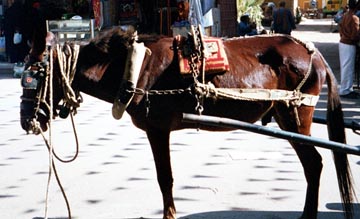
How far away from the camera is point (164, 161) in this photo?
14.9 feet

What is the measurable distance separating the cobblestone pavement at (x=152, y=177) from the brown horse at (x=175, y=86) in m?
0.66

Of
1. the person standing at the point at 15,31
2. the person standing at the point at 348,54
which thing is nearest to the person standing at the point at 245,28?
the person standing at the point at 348,54

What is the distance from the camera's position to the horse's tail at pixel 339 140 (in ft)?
15.3

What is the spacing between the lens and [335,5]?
172 ft

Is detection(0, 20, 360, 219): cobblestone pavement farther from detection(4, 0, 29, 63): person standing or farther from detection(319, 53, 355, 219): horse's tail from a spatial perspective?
detection(4, 0, 29, 63): person standing

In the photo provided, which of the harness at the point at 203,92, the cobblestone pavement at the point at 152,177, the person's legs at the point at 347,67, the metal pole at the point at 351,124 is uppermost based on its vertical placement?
the harness at the point at 203,92

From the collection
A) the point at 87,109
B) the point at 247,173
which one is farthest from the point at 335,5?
the point at 247,173

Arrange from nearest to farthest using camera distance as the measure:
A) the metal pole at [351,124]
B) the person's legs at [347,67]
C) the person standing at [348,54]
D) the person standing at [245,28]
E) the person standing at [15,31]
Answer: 1. the metal pole at [351,124]
2. the person standing at [348,54]
3. the person's legs at [347,67]
4. the person standing at [15,31]
5. the person standing at [245,28]

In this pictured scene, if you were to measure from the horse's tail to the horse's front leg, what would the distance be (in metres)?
1.33

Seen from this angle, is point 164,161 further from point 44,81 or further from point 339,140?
point 339,140

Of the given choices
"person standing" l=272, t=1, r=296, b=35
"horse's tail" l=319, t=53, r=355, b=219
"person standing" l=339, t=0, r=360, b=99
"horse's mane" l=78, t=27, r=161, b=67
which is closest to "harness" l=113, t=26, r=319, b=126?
"horse's mane" l=78, t=27, r=161, b=67

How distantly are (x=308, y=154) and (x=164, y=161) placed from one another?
3.76ft

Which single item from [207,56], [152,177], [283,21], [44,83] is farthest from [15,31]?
[207,56]

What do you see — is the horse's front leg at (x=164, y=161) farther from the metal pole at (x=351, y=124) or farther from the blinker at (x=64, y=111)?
the metal pole at (x=351, y=124)
